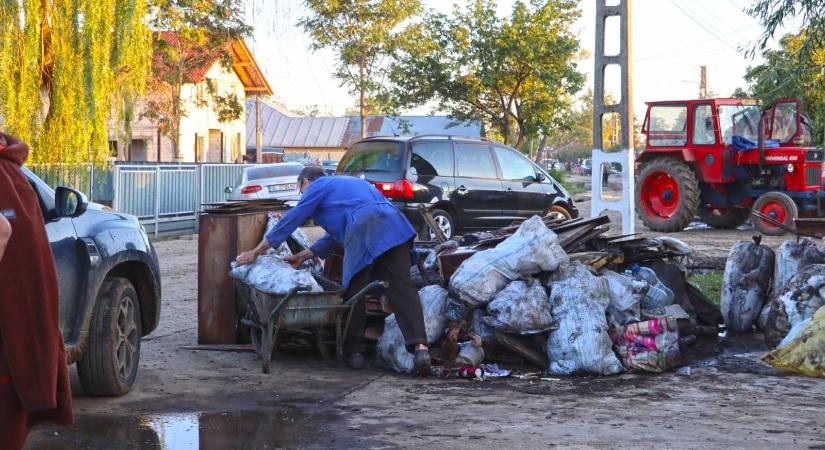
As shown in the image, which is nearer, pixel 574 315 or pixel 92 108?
pixel 574 315

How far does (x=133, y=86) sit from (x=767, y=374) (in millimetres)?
12686

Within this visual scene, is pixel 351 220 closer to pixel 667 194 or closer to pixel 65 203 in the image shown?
pixel 65 203

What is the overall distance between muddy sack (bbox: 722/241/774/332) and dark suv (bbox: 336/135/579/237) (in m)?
5.95

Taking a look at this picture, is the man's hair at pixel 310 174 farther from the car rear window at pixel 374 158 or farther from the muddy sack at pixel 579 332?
the car rear window at pixel 374 158

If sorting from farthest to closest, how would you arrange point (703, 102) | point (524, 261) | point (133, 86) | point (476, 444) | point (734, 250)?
1. point (703, 102)
2. point (133, 86)
3. point (734, 250)
4. point (524, 261)
5. point (476, 444)

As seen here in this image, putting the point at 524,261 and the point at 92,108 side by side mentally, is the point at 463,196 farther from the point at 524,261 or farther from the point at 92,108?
the point at 524,261

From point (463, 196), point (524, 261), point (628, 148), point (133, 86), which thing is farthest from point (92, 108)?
point (524, 261)

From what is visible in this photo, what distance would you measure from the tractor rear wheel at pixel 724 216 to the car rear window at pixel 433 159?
7651mm

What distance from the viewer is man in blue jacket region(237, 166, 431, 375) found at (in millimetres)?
8039

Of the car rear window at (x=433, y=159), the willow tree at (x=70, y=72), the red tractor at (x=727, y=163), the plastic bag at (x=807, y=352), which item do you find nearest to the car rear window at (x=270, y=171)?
the willow tree at (x=70, y=72)

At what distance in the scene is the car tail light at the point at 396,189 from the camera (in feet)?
50.2

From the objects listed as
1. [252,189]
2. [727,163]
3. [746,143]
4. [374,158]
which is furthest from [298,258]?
[252,189]

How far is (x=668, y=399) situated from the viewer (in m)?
7.04

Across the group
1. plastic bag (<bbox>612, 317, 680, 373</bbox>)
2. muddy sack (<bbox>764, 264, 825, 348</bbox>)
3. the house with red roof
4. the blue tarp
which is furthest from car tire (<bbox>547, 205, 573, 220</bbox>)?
the house with red roof
